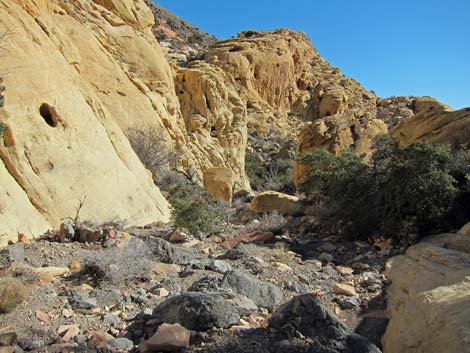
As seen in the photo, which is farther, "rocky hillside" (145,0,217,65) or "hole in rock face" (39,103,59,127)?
"rocky hillside" (145,0,217,65)

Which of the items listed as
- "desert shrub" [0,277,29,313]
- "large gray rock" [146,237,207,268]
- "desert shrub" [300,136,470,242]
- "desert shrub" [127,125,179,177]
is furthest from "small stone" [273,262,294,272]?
"desert shrub" [127,125,179,177]

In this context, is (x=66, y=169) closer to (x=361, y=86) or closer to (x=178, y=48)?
(x=178, y=48)

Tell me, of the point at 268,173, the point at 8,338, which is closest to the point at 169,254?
the point at 8,338

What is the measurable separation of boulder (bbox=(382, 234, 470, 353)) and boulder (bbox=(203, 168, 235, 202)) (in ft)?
46.8

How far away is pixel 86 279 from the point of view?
4809 millimetres

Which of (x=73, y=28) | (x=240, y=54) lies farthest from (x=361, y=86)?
(x=73, y=28)

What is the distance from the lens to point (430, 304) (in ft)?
9.57

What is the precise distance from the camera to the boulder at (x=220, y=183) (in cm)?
1850

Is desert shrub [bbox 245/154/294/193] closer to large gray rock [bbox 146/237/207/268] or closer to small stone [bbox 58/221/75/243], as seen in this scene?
large gray rock [bbox 146/237/207/268]

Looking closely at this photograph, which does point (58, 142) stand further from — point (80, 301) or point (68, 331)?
point (68, 331)

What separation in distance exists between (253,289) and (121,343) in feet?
5.78

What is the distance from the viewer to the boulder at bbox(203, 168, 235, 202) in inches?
728

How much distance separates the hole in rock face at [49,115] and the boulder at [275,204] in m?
6.73

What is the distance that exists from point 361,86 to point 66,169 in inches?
1653
